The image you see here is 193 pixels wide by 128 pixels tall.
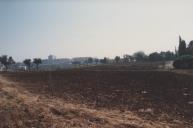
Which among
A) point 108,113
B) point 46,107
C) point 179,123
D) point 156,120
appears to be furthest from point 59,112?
point 179,123

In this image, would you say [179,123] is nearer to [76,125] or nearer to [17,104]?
[76,125]

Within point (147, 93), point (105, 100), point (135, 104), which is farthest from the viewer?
point (147, 93)

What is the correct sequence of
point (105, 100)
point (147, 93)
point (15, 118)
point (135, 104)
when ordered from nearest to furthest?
1. point (15, 118)
2. point (135, 104)
3. point (105, 100)
4. point (147, 93)

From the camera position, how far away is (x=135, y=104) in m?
14.3

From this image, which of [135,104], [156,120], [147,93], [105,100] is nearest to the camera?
[156,120]

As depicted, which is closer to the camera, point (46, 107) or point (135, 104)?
point (46, 107)

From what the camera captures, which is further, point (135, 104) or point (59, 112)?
point (135, 104)

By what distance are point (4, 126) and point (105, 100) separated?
248 inches

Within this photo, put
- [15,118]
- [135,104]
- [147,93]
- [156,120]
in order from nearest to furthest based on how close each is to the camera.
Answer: [15,118]
[156,120]
[135,104]
[147,93]

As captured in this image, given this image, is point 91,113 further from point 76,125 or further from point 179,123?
point 179,123

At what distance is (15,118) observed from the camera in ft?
35.3

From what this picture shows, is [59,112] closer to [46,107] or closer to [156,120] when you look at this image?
[46,107]

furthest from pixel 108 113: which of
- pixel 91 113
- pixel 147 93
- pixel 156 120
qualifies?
pixel 147 93

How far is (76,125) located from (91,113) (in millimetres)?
1801
